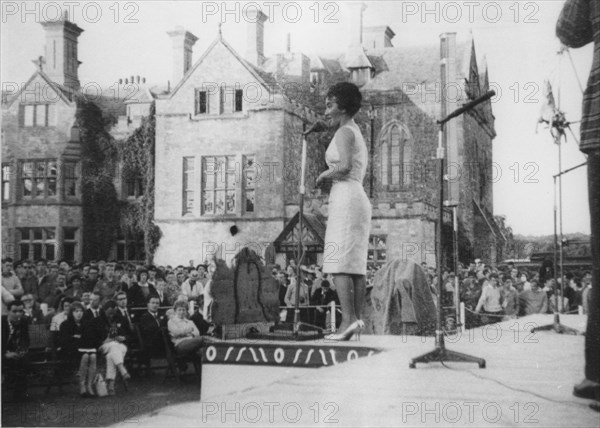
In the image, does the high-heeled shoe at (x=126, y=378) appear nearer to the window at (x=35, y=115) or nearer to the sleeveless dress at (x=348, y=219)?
the window at (x=35, y=115)

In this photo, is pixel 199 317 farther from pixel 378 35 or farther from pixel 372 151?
pixel 378 35

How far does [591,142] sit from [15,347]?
11.7 ft

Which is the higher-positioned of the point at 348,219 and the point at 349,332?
the point at 348,219

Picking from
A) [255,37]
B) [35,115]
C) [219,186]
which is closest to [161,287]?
A: [219,186]

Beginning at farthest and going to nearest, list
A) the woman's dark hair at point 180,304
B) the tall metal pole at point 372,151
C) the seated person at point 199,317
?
the seated person at point 199,317, the woman's dark hair at point 180,304, the tall metal pole at point 372,151

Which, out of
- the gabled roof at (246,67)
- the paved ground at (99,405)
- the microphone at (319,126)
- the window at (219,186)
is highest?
the gabled roof at (246,67)

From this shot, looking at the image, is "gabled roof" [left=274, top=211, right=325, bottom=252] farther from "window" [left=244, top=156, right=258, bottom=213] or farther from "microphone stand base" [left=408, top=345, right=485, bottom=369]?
"microphone stand base" [left=408, top=345, right=485, bottom=369]

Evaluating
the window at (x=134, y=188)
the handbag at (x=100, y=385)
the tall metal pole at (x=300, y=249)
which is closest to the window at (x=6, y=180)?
the window at (x=134, y=188)

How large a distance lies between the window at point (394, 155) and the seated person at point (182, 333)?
2167 mm

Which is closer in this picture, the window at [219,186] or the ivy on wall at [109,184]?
the window at [219,186]

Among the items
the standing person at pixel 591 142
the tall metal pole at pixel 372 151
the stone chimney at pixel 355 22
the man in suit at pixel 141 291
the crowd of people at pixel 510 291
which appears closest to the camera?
the standing person at pixel 591 142

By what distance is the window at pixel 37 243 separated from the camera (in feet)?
14.7

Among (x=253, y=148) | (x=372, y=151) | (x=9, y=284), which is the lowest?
(x=9, y=284)

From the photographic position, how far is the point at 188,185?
457cm
